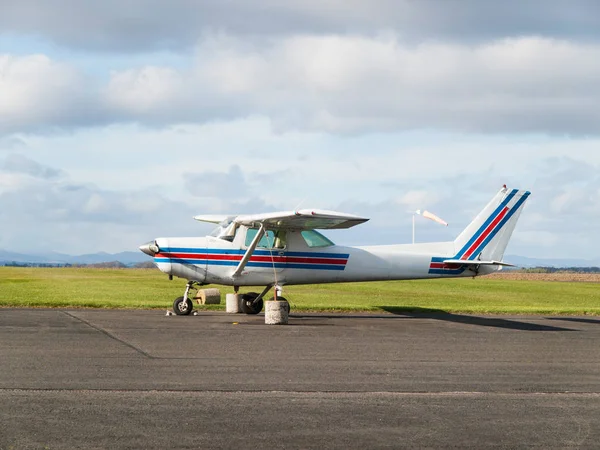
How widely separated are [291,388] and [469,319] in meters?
12.8

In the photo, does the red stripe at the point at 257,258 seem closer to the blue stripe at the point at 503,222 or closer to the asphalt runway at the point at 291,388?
the blue stripe at the point at 503,222

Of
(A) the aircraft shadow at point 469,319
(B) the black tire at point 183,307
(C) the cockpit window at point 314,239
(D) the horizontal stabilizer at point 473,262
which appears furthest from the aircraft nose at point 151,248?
(D) the horizontal stabilizer at point 473,262

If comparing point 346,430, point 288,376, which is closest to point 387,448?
point 346,430

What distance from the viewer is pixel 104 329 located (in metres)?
16.4

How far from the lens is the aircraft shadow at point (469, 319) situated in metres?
19.5

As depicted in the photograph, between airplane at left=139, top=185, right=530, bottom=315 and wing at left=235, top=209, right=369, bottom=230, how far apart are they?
0.10ft

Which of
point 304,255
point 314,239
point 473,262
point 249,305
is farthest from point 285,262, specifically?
point 473,262

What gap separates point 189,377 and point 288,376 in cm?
128

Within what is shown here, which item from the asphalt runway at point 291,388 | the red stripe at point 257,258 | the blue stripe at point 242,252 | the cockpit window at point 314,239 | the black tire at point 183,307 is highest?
the cockpit window at point 314,239

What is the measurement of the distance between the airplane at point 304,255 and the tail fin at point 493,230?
28 mm

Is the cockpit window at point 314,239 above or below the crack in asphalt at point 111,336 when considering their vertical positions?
above

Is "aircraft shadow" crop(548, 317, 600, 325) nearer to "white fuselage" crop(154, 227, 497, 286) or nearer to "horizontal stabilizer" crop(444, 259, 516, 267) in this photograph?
"horizontal stabilizer" crop(444, 259, 516, 267)

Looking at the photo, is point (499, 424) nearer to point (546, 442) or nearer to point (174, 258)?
point (546, 442)

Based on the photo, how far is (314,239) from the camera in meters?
22.7
